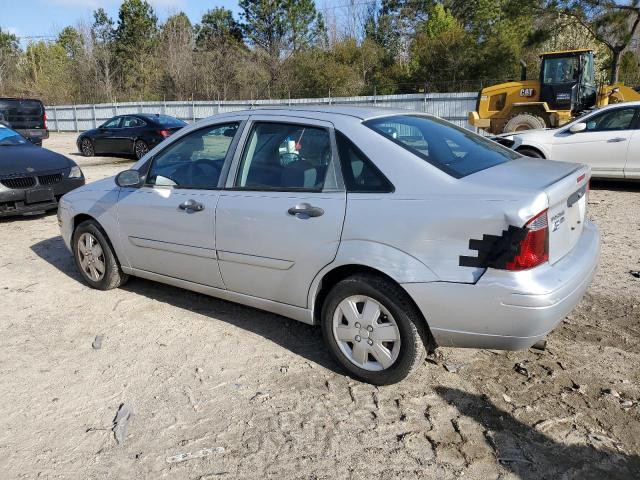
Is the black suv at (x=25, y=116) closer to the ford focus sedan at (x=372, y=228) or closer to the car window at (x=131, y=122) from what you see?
the car window at (x=131, y=122)

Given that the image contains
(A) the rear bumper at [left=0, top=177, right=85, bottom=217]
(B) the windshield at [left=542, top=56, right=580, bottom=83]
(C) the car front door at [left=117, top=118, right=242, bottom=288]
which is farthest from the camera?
(B) the windshield at [left=542, top=56, right=580, bottom=83]

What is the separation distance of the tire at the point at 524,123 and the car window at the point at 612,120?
15.5 ft

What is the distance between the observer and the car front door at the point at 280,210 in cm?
335

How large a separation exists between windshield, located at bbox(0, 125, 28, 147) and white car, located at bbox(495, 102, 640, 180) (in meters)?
7.97

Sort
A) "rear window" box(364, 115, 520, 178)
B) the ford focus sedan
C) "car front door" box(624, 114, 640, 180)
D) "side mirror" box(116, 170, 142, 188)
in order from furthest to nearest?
"car front door" box(624, 114, 640, 180) < "side mirror" box(116, 170, 142, 188) < "rear window" box(364, 115, 520, 178) < the ford focus sedan

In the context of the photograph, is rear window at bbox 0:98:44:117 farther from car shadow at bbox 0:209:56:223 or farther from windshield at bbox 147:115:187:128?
car shadow at bbox 0:209:56:223

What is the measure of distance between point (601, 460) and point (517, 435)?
395mm

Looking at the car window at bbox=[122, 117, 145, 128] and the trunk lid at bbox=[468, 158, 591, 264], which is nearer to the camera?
the trunk lid at bbox=[468, 158, 591, 264]

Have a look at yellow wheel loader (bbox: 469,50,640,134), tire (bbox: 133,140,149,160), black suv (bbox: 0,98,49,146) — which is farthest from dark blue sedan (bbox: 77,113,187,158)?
yellow wheel loader (bbox: 469,50,640,134)

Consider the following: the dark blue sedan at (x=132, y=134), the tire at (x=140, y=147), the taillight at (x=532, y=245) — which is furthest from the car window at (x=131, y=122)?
the taillight at (x=532, y=245)

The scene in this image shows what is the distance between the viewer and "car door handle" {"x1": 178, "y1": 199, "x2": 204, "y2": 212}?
3959 mm

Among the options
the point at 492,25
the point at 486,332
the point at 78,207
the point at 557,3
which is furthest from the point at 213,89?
the point at 486,332

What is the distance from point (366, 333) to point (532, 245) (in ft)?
3.54

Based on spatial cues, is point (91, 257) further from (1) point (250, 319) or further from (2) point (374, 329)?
(2) point (374, 329)
